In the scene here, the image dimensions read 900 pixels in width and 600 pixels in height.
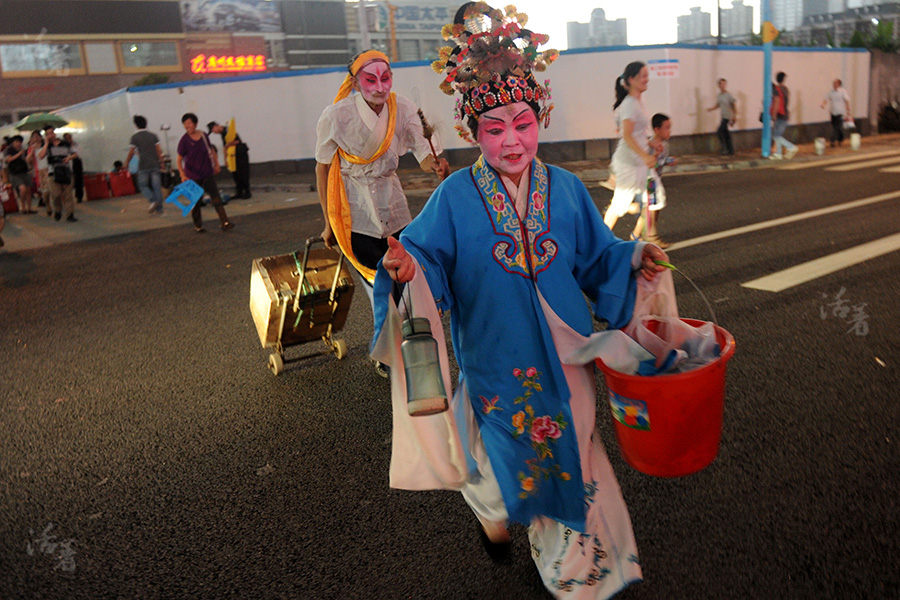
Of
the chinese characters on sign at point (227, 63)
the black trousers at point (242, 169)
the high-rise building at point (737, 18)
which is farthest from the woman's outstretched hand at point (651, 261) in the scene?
the high-rise building at point (737, 18)

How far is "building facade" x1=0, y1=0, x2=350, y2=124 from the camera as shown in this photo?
44656 mm

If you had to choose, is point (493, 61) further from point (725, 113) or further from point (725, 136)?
point (725, 136)

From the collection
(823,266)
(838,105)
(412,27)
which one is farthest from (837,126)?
(412,27)

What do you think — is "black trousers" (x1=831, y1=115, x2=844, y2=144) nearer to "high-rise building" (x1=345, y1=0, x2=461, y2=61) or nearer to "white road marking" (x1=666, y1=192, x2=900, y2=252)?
"white road marking" (x1=666, y1=192, x2=900, y2=252)

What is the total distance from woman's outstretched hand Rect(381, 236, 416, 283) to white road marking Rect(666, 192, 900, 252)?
20.9 feet

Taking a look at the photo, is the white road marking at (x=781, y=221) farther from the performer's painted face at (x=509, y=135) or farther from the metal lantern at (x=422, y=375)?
the metal lantern at (x=422, y=375)

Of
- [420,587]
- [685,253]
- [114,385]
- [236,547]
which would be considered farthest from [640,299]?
[685,253]

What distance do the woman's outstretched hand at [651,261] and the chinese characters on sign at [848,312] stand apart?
3.36 meters

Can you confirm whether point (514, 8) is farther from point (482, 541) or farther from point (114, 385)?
point (114, 385)

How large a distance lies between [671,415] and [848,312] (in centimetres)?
420

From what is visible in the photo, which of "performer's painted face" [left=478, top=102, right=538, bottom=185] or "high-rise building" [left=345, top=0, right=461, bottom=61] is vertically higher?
"high-rise building" [left=345, top=0, right=461, bottom=61]

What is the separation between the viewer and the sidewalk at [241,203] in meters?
14.1

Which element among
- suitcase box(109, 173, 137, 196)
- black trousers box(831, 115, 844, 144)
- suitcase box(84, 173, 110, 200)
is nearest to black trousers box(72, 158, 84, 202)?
suitcase box(84, 173, 110, 200)

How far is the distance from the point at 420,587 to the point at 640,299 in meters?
1.28
